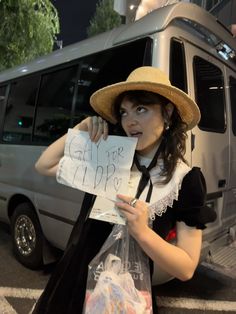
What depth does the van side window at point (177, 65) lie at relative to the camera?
3176 mm

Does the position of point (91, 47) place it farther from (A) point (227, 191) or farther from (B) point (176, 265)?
(B) point (176, 265)

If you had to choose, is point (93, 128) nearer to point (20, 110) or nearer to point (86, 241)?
point (86, 241)

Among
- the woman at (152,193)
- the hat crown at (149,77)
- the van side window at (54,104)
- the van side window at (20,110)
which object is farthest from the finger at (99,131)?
the van side window at (20,110)

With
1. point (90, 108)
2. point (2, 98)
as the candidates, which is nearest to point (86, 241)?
point (90, 108)

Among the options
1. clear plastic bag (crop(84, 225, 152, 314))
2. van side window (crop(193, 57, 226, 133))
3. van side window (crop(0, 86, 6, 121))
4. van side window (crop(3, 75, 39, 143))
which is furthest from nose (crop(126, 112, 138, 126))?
van side window (crop(0, 86, 6, 121))

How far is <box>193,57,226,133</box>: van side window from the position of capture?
3.49 meters

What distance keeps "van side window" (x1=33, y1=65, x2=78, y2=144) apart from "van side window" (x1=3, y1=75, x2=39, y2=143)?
0.16 m

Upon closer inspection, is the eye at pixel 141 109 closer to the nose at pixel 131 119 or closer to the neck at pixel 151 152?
the nose at pixel 131 119

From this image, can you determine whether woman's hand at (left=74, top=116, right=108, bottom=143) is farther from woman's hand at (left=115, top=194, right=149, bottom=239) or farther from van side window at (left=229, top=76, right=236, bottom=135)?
van side window at (left=229, top=76, right=236, bottom=135)

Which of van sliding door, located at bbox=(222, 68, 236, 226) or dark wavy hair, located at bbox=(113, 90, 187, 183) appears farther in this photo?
van sliding door, located at bbox=(222, 68, 236, 226)

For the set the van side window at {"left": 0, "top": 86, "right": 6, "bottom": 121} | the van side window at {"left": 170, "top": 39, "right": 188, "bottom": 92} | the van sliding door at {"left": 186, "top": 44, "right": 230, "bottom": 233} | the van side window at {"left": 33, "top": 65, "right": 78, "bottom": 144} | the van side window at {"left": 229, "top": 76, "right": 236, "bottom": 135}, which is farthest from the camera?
the van side window at {"left": 0, "top": 86, "right": 6, "bottom": 121}

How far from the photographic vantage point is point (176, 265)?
4.66 feet

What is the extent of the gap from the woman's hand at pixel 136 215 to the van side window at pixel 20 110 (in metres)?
3.22

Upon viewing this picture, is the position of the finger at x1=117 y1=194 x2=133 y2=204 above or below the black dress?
above
